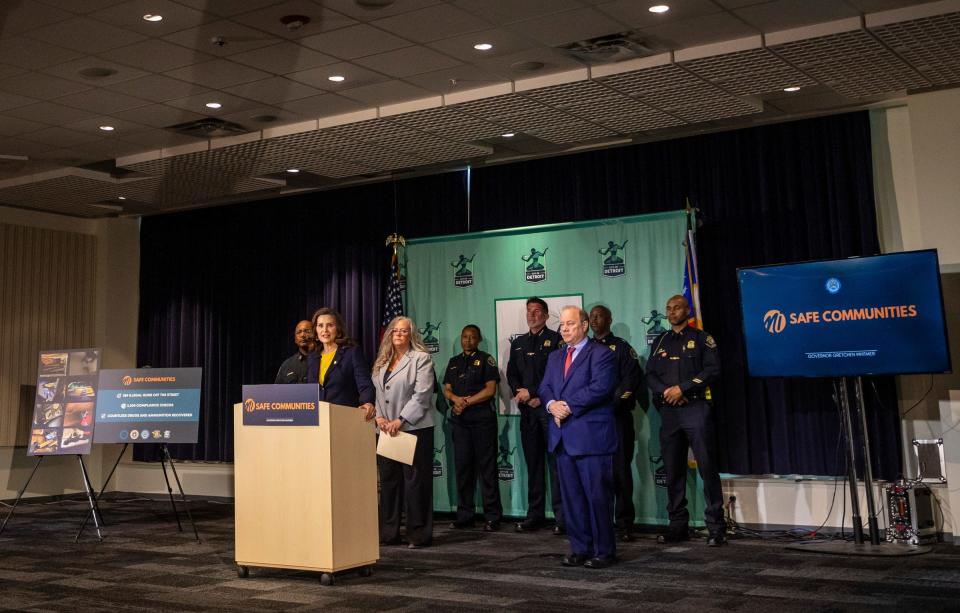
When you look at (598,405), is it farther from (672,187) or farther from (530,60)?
(672,187)

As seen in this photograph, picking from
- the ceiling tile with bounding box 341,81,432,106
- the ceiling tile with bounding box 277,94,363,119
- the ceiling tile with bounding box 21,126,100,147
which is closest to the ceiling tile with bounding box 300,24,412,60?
the ceiling tile with bounding box 341,81,432,106

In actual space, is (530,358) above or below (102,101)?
below

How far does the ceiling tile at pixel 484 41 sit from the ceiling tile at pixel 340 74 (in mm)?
668

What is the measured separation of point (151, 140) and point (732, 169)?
4.98 meters

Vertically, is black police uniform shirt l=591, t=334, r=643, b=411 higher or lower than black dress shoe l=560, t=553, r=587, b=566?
higher

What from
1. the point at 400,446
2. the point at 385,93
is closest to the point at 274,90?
the point at 385,93

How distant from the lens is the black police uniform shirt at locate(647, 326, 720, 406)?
7.18 meters

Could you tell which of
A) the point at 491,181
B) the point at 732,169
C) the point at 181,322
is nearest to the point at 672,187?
the point at 732,169

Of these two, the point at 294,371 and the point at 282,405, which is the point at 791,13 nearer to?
the point at 282,405

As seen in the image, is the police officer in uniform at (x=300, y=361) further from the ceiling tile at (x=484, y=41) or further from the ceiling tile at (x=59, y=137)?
the ceiling tile at (x=484, y=41)

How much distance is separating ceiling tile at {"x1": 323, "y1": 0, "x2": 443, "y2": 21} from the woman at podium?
1.92m

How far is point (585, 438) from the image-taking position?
5.92 m

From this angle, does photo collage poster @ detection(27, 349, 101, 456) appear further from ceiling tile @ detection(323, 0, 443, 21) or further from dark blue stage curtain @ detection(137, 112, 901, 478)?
ceiling tile @ detection(323, 0, 443, 21)

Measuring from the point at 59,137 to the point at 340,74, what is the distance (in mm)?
2999
